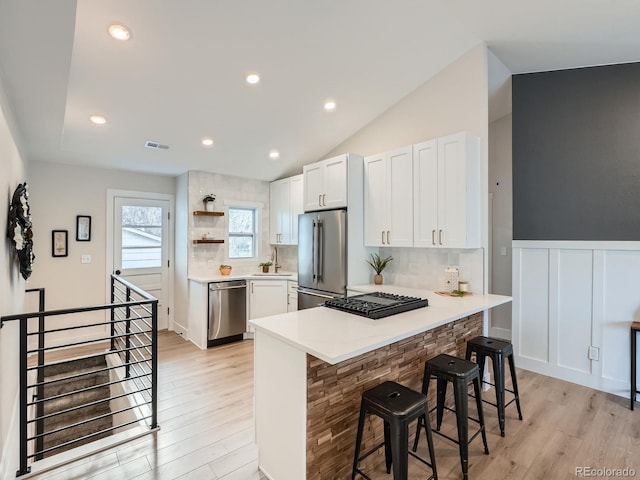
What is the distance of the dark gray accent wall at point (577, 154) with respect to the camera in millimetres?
3029

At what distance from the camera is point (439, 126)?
3523 mm

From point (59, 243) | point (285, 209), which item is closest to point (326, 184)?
point (285, 209)

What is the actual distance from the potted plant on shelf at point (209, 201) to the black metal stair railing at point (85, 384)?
1.59m

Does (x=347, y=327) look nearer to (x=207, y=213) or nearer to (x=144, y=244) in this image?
(x=207, y=213)

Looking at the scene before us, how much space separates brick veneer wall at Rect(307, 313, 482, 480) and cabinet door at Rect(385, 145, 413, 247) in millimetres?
1351

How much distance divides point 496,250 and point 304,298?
280cm

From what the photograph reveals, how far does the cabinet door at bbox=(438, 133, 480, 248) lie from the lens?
3020 millimetres

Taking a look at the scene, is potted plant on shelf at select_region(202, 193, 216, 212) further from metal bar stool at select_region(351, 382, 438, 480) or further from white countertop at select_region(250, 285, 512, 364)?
metal bar stool at select_region(351, 382, 438, 480)

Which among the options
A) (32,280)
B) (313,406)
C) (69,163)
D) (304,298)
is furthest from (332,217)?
(32,280)

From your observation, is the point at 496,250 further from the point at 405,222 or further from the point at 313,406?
the point at 313,406

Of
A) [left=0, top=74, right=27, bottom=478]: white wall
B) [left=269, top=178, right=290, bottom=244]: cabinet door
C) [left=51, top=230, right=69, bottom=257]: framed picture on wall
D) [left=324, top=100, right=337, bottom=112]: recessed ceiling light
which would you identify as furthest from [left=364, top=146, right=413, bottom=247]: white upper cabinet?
[left=51, top=230, right=69, bottom=257]: framed picture on wall

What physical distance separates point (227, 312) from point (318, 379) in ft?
9.92

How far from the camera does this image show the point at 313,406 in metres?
1.78

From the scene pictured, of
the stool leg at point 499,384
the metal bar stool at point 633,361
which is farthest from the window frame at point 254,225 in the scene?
the metal bar stool at point 633,361
